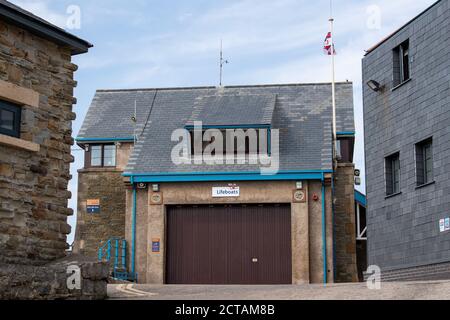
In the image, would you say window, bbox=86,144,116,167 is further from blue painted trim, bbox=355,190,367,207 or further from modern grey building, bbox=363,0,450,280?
modern grey building, bbox=363,0,450,280

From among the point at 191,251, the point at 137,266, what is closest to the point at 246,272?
the point at 191,251

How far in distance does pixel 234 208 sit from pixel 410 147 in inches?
276

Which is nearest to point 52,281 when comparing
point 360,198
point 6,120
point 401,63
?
point 6,120

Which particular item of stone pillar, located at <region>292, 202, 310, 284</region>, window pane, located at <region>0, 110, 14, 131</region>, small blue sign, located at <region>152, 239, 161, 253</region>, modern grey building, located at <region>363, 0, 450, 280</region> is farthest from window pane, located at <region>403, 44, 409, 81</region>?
window pane, located at <region>0, 110, 14, 131</region>

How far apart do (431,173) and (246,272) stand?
25.0ft

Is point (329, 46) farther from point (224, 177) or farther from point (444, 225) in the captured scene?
point (444, 225)

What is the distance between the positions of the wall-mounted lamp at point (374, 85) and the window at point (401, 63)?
0.60 meters

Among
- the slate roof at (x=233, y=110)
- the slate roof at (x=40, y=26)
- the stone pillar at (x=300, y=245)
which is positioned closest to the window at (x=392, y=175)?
the stone pillar at (x=300, y=245)

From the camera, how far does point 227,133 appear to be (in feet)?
90.9

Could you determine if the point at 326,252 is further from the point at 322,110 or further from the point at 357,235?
the point at 322,110

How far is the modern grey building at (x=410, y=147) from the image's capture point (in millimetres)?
20094

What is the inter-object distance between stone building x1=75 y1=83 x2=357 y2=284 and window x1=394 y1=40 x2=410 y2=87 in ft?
14.5
